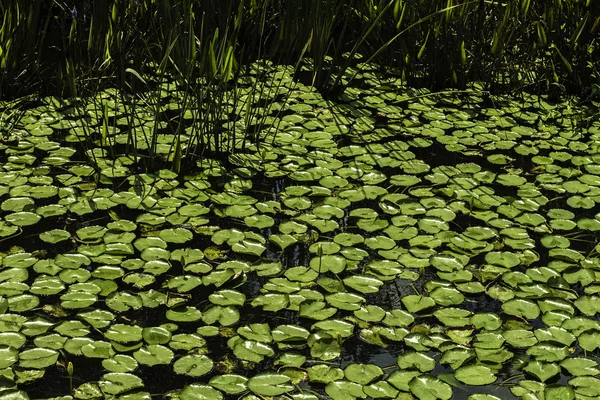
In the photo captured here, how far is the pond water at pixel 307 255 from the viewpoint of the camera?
6.90 ft

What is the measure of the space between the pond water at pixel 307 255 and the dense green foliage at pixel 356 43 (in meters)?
0.18

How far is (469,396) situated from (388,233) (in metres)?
0.76

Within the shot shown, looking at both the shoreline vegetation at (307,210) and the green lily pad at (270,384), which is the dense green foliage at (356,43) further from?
the green lily pad at (270,384)

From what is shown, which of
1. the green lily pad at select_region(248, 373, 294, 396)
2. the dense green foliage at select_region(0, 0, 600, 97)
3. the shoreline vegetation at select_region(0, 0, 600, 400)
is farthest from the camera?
the dense green foliage at select_region(0, 0, 600, 97)

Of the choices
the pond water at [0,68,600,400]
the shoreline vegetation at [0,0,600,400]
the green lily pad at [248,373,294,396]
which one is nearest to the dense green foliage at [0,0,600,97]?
the shoreline vegetation at [0,0,600,400]

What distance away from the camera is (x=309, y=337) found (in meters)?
2.21

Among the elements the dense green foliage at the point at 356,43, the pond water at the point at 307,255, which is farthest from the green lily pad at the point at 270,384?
the dense green foliage at the point at 356,43

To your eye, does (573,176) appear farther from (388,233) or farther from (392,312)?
(392,312)

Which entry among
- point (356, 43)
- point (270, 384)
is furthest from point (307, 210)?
point (356, 43)

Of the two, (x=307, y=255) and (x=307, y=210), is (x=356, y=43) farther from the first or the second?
(x=307, y=255)

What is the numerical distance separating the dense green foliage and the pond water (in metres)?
0.18

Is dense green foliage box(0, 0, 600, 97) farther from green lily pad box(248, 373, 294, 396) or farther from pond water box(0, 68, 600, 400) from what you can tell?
green lily pad box(248, 373, 294, 396)

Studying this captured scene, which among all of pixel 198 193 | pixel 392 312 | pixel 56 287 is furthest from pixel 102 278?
pixel 392 312

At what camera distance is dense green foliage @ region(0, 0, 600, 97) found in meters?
3.52
